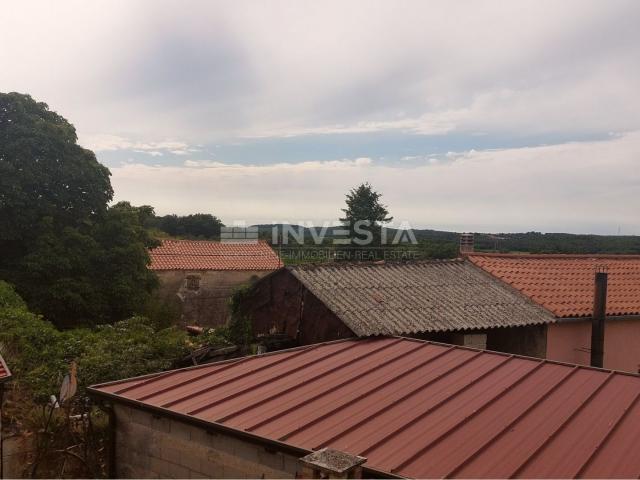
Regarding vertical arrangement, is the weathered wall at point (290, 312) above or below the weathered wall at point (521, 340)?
above

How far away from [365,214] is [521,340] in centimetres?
2137

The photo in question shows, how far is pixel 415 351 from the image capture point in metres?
8.25

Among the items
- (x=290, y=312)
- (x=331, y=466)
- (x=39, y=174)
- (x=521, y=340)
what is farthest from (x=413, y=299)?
(x=39, y=174)

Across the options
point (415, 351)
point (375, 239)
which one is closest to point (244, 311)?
point (415, 351)

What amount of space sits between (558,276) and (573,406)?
936 centimetres

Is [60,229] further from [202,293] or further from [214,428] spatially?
[214,428]

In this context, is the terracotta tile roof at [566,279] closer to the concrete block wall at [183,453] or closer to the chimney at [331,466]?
the concrete block wall at [183,453]

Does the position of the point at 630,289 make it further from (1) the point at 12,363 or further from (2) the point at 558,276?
(1) the point at 12,363

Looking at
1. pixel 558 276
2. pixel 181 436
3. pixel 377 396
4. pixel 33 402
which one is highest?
pixel 558 276

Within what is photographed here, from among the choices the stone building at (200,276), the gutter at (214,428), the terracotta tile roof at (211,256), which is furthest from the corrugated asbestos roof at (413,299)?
the terracotta tile roof at (211,256)

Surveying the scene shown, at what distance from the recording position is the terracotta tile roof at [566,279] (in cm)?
1279

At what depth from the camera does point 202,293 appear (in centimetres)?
2480

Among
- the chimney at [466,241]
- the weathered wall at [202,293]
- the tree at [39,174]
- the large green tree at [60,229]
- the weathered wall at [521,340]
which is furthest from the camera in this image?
the weathered wall at [202,293]

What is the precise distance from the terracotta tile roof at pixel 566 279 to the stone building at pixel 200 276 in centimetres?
1309
